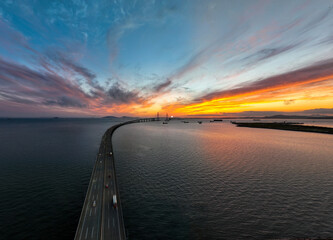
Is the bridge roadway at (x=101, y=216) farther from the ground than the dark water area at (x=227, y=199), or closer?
farther from the ground

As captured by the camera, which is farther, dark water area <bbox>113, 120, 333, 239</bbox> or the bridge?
dark water area <bbox>113, 120, 333, 239</bbox>

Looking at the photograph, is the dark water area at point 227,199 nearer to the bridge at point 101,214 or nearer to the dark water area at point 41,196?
the bridge at point 101,214

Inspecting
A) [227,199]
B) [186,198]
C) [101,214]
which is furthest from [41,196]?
[227,199]

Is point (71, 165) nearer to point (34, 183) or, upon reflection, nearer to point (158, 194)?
point (34, 183)

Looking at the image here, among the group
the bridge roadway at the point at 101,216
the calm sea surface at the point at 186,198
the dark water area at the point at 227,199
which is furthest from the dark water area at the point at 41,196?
the dark water area at the point at 227,199

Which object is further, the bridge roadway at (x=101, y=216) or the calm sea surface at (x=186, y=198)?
the calm sea surface at (x=186, y=198)

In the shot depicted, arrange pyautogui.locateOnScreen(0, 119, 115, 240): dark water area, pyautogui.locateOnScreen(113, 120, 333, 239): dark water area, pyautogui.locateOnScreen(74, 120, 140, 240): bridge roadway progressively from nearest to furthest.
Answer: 1. pyautogui.locateOnScreen(74, 120, 140, 240): bridge roadway
2. pyautogui.locateOnScreen(113, 120, 333, 239): dark water area
3. pyautogui.locateOnScreen(0, 119, 115, 240): dark water area

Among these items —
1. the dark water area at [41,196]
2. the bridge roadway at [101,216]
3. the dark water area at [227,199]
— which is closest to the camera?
the bridge roadway at [101,216]

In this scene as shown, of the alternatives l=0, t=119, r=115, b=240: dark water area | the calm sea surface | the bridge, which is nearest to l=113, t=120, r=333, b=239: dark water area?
the calm sea surface

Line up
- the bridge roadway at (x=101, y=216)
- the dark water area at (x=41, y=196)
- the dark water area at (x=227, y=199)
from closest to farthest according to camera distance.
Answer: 1. the bridge roadway at (x=101, y=216)
2. the dark water area at (x=227, y=199)
3. the dark water area at (x=41, y=196)

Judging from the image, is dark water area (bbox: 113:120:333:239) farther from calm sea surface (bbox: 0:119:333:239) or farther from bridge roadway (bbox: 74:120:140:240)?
bridge roadway (bbox: 74:120:140:240)

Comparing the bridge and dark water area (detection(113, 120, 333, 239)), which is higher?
the bridge
